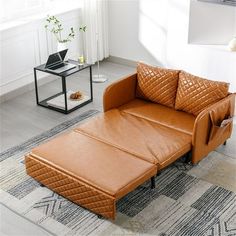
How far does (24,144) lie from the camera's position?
4.79 metres

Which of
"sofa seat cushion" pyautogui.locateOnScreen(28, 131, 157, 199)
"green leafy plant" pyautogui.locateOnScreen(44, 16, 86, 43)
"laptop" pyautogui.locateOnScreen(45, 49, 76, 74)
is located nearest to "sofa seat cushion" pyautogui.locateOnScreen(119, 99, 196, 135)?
"sofa seat cushion" pyautogui.locateOnScreen(28, 131, 157, 199)

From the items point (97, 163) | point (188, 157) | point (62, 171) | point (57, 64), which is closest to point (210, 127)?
point (188, 157)

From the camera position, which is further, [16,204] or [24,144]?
[24,144]

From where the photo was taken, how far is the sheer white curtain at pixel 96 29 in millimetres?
6418

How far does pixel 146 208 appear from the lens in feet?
12.6

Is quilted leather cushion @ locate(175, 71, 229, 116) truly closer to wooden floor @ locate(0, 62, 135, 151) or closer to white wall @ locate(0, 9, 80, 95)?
wooden floor @ locate(0, 62, 135, 151)

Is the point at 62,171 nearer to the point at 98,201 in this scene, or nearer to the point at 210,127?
the point at 98,201

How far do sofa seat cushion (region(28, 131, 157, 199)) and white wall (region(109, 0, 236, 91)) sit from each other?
2.00 m

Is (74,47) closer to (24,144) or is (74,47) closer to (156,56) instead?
(156,56)

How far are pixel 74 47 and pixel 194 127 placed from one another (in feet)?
9.77

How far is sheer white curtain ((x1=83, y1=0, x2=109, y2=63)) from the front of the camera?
21.1 feet

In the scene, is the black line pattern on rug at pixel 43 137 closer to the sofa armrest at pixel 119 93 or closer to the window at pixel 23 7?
the sofa armrest at pixel 119 93

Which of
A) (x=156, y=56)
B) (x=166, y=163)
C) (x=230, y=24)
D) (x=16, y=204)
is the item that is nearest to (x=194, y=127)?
(x=166, y=163)

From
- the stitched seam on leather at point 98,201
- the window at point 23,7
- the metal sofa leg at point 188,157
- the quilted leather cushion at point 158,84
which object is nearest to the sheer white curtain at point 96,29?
the window at point 23,7
